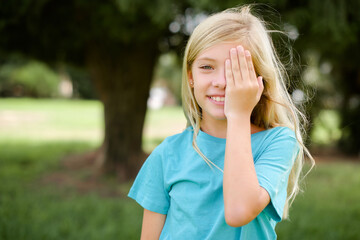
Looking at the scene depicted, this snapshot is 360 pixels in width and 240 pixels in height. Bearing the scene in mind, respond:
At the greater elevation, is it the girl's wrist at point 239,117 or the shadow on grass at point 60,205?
the girl's wrist at point 239,117

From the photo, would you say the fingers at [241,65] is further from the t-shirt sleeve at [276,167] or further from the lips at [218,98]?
the t-shirt sleeve at [276,167]

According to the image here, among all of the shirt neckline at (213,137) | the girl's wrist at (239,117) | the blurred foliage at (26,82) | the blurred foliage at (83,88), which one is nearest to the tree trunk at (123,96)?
the shirt neckline at (213,137)

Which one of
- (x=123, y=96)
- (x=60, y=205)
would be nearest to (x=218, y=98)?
(x=60, y=205)

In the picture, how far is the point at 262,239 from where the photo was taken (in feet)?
4.34

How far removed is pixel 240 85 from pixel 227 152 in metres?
0.23

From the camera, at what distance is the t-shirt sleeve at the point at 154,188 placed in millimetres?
1441

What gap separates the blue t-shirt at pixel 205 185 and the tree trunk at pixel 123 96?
14.3ft

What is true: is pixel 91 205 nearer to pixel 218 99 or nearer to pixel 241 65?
pixel 218 99

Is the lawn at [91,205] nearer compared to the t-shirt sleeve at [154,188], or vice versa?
the t-shirt sleeve at [154,188]

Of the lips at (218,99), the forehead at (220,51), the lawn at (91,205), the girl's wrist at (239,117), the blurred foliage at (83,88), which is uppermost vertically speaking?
the forehead at (220,51)

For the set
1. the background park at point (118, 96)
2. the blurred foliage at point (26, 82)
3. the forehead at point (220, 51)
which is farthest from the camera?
the blurred foliage at point (26, 82)

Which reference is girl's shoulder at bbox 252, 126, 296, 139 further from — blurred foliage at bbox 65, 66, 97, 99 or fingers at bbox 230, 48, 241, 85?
blurred foliage at bbox 65, 66, 97, 99

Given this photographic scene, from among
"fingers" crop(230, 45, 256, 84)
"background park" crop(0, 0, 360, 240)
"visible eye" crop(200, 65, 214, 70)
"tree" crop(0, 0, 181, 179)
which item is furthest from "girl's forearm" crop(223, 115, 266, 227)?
"tree" crop(0, 0, 181, 179)

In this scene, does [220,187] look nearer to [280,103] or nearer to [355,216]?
[280,103]
